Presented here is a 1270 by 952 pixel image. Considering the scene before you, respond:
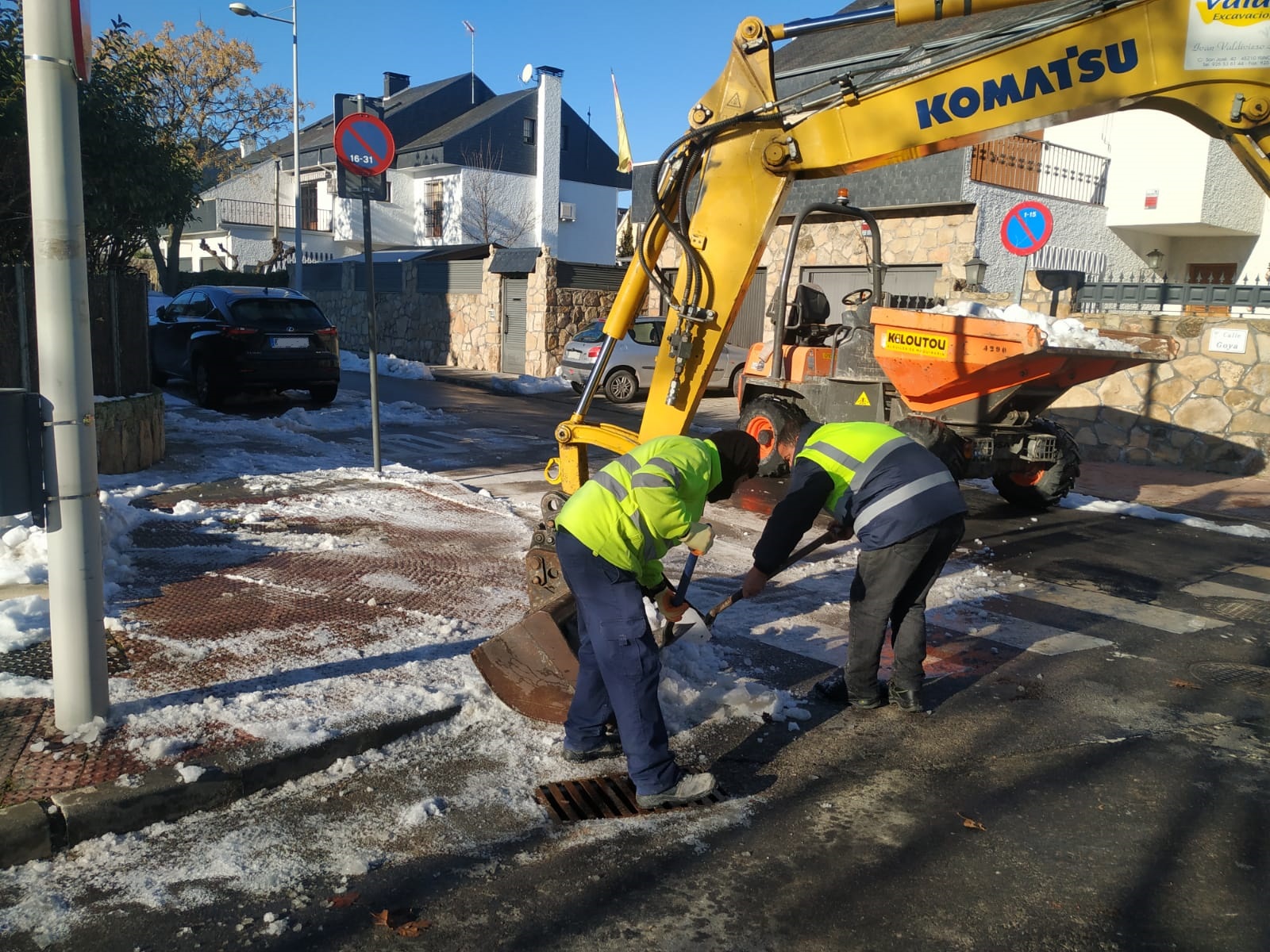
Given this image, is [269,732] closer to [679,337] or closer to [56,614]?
[56,614]

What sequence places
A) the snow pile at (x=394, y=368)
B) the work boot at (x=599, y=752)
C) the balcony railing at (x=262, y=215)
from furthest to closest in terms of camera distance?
the balcony railing at (x=262, y=215)
the snow pile at (x=394, y=368)
the work boot at (x=599, y=752)

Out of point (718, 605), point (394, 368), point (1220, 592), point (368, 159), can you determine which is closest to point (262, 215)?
point (394, 368)

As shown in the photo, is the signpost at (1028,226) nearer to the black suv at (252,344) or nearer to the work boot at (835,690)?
the work boot at (835,690)

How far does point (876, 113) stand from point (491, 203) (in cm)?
3262

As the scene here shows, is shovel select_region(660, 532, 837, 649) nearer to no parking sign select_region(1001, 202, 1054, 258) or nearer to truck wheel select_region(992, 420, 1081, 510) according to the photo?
truck wheel select_region(992, 420, 1081, 510)

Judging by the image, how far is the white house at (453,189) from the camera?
3606 cm

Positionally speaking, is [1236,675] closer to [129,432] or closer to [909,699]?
[909,699]

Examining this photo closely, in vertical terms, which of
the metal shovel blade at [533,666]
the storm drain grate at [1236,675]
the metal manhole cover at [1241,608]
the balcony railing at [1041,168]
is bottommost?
the storm drain grate at [1236,675]

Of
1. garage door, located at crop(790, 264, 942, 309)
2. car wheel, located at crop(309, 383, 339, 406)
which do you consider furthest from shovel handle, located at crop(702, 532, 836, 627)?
garage door, located at crop(790, 264, 942, 309)

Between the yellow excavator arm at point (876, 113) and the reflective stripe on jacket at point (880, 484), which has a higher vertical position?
the yellow excavator arm at point (876, 113)

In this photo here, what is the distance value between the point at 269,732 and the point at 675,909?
1.82 m

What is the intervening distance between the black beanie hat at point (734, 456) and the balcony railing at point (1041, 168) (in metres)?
13.6

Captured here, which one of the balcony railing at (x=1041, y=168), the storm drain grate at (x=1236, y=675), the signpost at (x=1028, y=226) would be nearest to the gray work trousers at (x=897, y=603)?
the storm drain grate at (x=1236, y=675)

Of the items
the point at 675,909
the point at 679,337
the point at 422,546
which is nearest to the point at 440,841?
the point at 675,909
